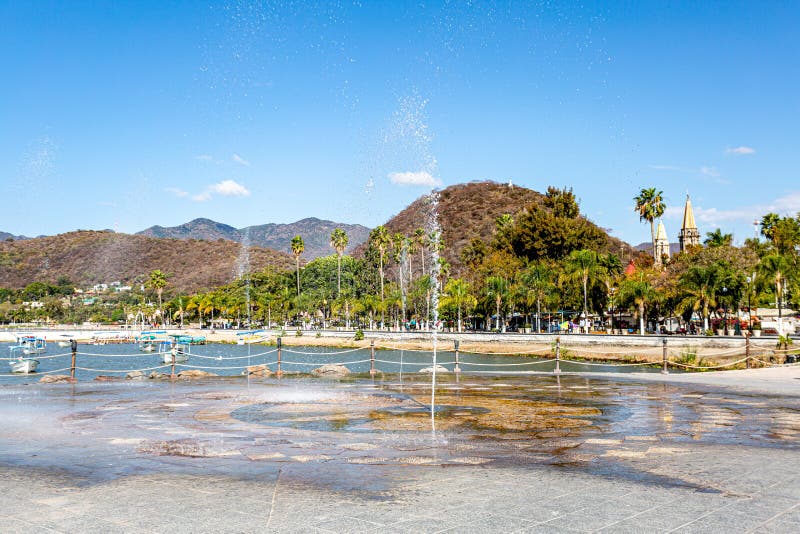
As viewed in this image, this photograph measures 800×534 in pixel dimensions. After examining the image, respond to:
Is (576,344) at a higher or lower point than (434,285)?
lower

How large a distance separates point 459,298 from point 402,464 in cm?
8257

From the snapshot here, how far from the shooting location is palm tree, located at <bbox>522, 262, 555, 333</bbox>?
274 ft

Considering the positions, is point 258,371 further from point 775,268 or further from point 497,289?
point 497,289

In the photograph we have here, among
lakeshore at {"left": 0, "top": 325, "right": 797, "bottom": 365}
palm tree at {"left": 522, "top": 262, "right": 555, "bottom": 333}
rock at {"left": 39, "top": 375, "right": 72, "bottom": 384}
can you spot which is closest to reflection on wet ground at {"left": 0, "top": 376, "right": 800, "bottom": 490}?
rock at {"left": 39, "top": 375, "right": 72, "bottom": 384}

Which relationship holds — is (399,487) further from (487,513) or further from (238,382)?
(238,382)

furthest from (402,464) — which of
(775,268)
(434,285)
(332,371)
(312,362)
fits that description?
(775,268)

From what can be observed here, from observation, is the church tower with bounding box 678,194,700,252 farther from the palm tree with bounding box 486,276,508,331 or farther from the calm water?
the calm water

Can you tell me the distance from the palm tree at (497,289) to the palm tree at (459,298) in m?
3.17

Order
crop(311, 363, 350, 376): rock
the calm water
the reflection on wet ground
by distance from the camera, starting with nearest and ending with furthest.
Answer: the reflection on wet ground < crop(311, 363, 350, 376): rock < the calm water

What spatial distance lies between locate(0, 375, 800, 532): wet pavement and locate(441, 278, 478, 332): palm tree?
7388 centimetres

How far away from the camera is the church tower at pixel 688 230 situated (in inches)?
5871

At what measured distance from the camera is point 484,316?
97688 mm

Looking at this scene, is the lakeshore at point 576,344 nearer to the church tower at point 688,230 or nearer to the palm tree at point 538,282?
the palm tree at point 538,282

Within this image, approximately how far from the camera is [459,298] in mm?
91438
